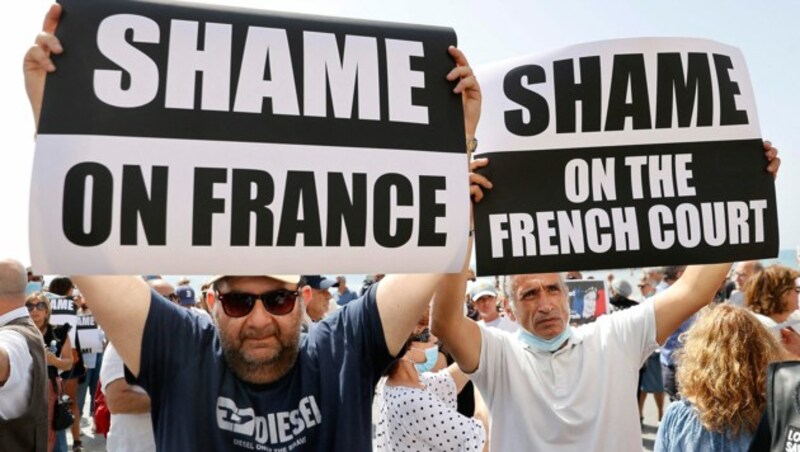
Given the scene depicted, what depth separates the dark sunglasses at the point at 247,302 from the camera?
201cm

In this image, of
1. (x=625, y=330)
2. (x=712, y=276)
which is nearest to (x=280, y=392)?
(x=625, y=330)

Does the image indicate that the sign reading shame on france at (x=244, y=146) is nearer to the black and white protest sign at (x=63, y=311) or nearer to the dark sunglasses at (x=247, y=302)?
the dark sunglasses at (x=247, y=302)

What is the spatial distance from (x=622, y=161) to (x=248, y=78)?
4.75 feet

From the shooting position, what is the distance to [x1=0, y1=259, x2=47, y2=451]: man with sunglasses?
3264 millimetres

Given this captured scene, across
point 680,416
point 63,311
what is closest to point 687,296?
point 680,416

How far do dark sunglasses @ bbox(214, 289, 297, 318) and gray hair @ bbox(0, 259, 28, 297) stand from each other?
7.13ft

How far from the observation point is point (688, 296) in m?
2.75

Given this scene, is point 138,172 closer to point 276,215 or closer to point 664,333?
point 276,215

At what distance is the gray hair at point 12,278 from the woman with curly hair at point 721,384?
340 cm

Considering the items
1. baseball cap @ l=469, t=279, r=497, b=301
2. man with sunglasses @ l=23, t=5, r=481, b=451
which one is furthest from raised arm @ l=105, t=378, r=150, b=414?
baseball cap @ l=469, t=279, r=497, b=301

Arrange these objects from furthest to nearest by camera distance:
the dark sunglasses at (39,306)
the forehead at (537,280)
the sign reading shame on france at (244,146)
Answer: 1. the dark sunglasses at (39,306)
2. the forehead at (537,280)
3. the sign reading shame on france at (244,146)

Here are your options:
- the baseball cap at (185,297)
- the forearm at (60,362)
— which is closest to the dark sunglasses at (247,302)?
the forearm at (60,362)

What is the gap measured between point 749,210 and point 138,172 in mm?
2225

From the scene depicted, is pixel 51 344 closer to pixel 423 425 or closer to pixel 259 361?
pixel 423 425
